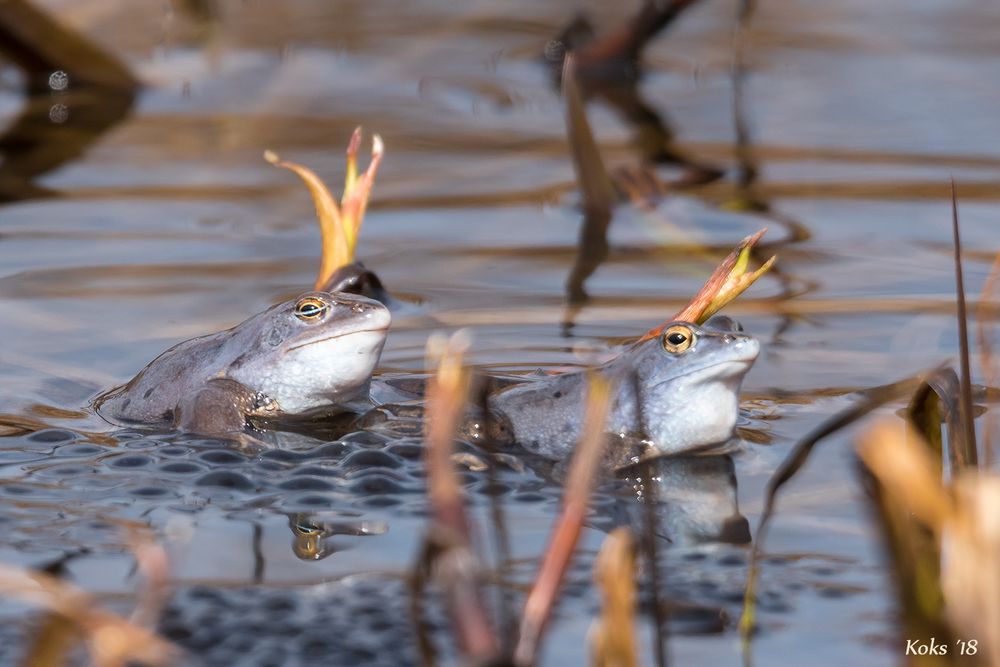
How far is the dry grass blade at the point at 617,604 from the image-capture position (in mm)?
2266

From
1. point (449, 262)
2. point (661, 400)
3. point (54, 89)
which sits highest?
point (54, 89)

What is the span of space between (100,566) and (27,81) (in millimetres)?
7932

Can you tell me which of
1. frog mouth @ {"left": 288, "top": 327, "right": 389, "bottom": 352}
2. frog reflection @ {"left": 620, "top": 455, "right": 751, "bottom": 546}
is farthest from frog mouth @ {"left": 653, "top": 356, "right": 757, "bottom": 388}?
frog mouth @ {"left": 288, "top": 327, "right": 389, "bottom": 352}

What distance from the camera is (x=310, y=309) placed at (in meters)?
5.19

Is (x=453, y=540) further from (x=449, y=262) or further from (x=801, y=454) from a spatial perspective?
(x=449, y=262)

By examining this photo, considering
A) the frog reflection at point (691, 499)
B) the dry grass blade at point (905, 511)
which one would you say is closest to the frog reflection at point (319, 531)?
the frog reflection at point (691, 499)

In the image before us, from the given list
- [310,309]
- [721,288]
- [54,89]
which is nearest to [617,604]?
[721,288]

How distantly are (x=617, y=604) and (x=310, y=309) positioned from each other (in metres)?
3.05

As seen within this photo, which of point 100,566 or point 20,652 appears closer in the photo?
point 20,652

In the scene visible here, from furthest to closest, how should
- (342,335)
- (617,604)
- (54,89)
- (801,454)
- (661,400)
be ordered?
1. (54,89)
2. (342,335)
3. (661,400)
4. (801,454)
5. (617,604)

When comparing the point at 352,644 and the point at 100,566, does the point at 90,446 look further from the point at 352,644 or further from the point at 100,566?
the point at 352,644

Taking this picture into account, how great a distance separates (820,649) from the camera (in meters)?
3.38

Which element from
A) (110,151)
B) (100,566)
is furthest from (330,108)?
(100,566)

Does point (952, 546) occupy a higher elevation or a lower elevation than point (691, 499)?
lower
